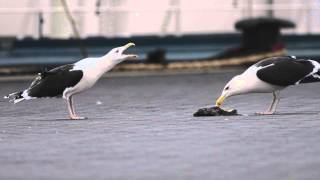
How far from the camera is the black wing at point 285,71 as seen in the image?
464 inches

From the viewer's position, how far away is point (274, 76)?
1178 centimetres

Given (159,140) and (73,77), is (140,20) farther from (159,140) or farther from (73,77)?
(159,140)

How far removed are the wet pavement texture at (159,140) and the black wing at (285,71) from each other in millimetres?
440

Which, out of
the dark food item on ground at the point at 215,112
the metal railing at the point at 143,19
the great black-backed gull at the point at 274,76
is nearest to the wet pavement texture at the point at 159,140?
the dark food item on ground at the point at 215,112

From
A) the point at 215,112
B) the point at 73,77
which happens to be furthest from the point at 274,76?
the point at 73,77

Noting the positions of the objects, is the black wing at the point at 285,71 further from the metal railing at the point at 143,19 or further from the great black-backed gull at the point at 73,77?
the metal railing at the point at 143,19

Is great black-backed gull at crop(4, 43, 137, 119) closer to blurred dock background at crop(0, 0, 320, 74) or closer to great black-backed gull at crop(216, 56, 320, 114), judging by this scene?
great black-backed gull at crop(216, 56, 320, 114)

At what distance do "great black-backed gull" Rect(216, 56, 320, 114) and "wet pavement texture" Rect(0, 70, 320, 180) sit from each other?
13.9 inches

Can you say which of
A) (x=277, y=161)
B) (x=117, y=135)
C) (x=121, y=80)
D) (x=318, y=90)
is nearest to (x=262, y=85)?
(x=117, y=135)

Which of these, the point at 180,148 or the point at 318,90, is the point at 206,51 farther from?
the point at 180,148

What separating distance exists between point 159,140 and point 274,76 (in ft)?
7.64

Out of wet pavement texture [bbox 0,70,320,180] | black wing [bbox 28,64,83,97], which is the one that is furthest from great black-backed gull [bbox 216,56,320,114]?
black wing [bbox 28,64,83,97]

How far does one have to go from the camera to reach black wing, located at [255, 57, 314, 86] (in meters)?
11.8

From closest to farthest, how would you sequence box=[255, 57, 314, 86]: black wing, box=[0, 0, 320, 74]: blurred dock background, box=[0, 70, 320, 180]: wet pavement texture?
box=[0, 70, 320, 180]: wet pavement texture → box=[255, 57, 314, 86]: black wing → box=[0, 0, 320, 74]: blurred dock background
